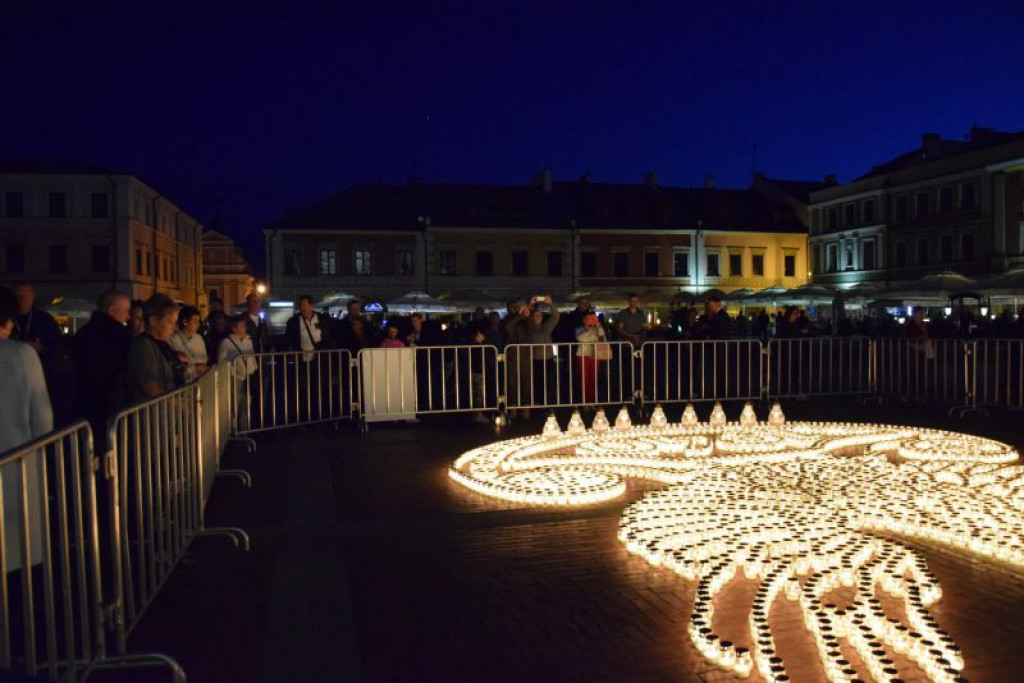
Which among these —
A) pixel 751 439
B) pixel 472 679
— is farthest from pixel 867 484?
pixel 472 679

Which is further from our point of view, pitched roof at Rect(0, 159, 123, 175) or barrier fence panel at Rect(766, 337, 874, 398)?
pitched roof at Rect(0, 159, 123, 175)

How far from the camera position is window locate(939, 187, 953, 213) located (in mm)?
49406

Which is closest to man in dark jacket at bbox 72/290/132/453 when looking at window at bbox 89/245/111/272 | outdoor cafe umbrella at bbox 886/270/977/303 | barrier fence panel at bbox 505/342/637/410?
barrier fence panel at bbox 505/342/637/410

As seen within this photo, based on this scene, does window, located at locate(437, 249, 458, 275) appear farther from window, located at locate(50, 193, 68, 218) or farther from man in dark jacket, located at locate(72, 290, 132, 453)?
man in dark jacket, located at locate(72, 290, 132, 453)

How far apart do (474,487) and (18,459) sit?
209 inches

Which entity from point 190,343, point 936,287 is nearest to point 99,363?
point 190,343

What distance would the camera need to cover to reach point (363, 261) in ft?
168

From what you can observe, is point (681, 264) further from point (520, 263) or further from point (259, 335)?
point (259, 335)

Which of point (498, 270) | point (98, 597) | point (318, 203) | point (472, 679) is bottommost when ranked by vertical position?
point (472, 679)

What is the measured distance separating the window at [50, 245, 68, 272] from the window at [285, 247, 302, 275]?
58.0 ft

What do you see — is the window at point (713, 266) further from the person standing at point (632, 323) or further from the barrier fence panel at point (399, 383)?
the barrier fence panel at point (399, 383)

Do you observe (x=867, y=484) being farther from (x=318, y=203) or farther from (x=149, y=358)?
(x=318, y=203)

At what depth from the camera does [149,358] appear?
6.57 m

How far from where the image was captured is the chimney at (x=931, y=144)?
53.4 meters
